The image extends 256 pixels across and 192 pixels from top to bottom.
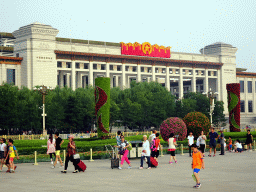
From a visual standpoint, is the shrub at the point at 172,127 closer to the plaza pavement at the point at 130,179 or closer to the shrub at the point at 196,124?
the shrub at the point at 196,124

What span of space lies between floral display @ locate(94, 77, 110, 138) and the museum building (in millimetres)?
44211

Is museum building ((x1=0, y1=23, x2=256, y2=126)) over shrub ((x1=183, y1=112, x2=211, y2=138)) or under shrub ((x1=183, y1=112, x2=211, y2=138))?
over

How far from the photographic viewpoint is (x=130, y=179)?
651 inches

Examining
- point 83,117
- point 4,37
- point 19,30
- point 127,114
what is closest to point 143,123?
point 127,114

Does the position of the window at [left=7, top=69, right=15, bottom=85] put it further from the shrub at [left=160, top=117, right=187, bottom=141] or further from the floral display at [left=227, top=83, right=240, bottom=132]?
A: the shrub at [left=160, top=117, right=187, bottom=141]

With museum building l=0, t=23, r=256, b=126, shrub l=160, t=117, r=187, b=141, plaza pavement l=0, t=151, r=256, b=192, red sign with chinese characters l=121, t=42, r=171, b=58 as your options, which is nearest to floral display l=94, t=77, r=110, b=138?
shrub l=160, t=117, r=187, b=141

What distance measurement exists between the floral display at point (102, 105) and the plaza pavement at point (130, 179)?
503 inches

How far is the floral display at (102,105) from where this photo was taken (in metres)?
33.8

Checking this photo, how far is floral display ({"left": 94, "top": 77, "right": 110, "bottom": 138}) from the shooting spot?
33.8 metres

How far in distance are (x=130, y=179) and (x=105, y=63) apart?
233 ft

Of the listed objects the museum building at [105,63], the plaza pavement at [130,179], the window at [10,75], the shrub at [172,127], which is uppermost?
the museum building at [105,63]

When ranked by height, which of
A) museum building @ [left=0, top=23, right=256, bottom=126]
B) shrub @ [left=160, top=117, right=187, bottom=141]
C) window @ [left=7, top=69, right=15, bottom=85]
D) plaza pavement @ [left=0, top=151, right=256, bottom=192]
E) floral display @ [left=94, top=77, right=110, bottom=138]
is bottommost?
plaza pavement @ [left=0, top=151, right=256, bottom=192]

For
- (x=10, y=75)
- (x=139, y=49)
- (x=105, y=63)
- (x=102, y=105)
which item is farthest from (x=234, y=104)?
(x=139, y=49)

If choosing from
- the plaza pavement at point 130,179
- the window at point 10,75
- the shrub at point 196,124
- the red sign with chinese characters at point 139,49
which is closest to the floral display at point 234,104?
the shrub at point 196,124
